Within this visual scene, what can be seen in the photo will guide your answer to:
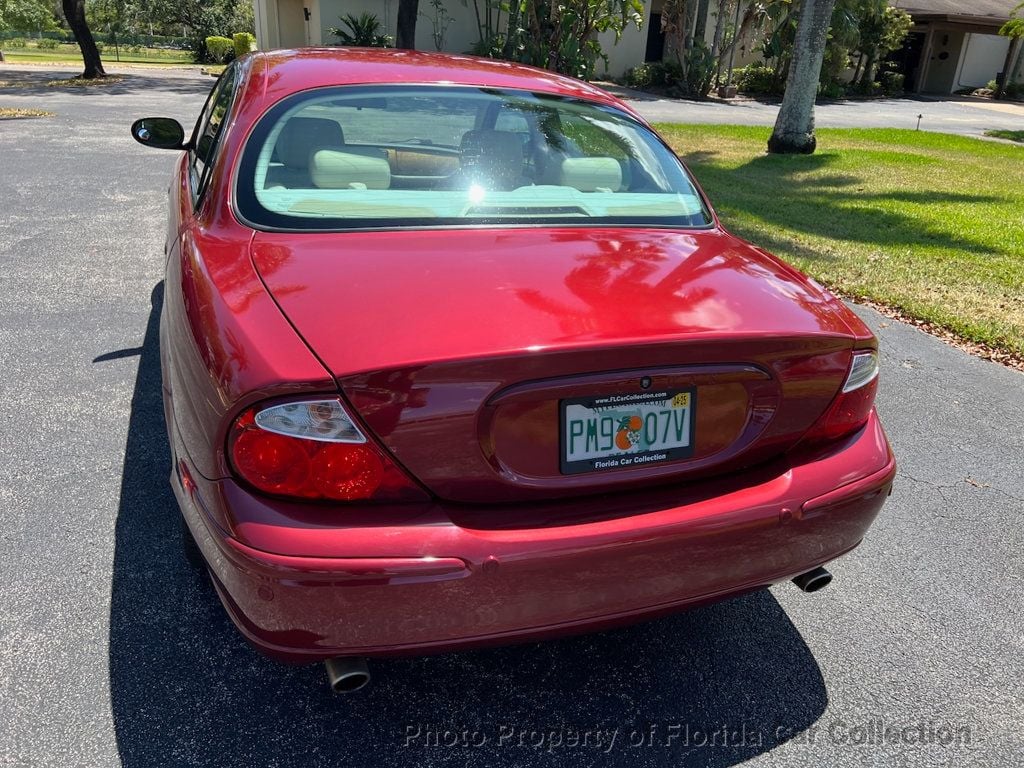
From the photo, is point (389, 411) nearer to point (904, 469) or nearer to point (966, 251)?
point (904, 469)

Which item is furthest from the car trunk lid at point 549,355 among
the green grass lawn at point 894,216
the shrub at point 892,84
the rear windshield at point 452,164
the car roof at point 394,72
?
the shrub at point 892,84

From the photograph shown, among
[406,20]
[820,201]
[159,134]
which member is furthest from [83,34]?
[159,134]

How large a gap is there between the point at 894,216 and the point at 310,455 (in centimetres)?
919

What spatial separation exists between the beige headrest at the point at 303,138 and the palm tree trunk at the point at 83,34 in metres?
23.2

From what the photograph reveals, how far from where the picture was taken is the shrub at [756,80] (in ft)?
89.4

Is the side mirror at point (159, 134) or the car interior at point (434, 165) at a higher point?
the car interior at point (434, 165)

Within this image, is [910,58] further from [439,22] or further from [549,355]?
[549,355]

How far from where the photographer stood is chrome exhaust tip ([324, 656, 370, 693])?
1793 millimetres

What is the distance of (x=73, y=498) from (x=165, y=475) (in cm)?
33

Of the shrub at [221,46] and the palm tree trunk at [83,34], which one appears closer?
the palm tree trunk at [83,34]

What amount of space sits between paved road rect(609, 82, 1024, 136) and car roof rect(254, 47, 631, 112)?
51.4ft

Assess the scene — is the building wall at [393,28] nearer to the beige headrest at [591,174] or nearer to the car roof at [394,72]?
the car roof at [394,72]

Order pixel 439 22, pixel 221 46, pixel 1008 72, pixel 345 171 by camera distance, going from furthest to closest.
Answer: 1. pixel 221 46
2. pixel 1008 72
3. pixel 439 22
4. pixel 345 171

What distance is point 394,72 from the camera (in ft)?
10.0
